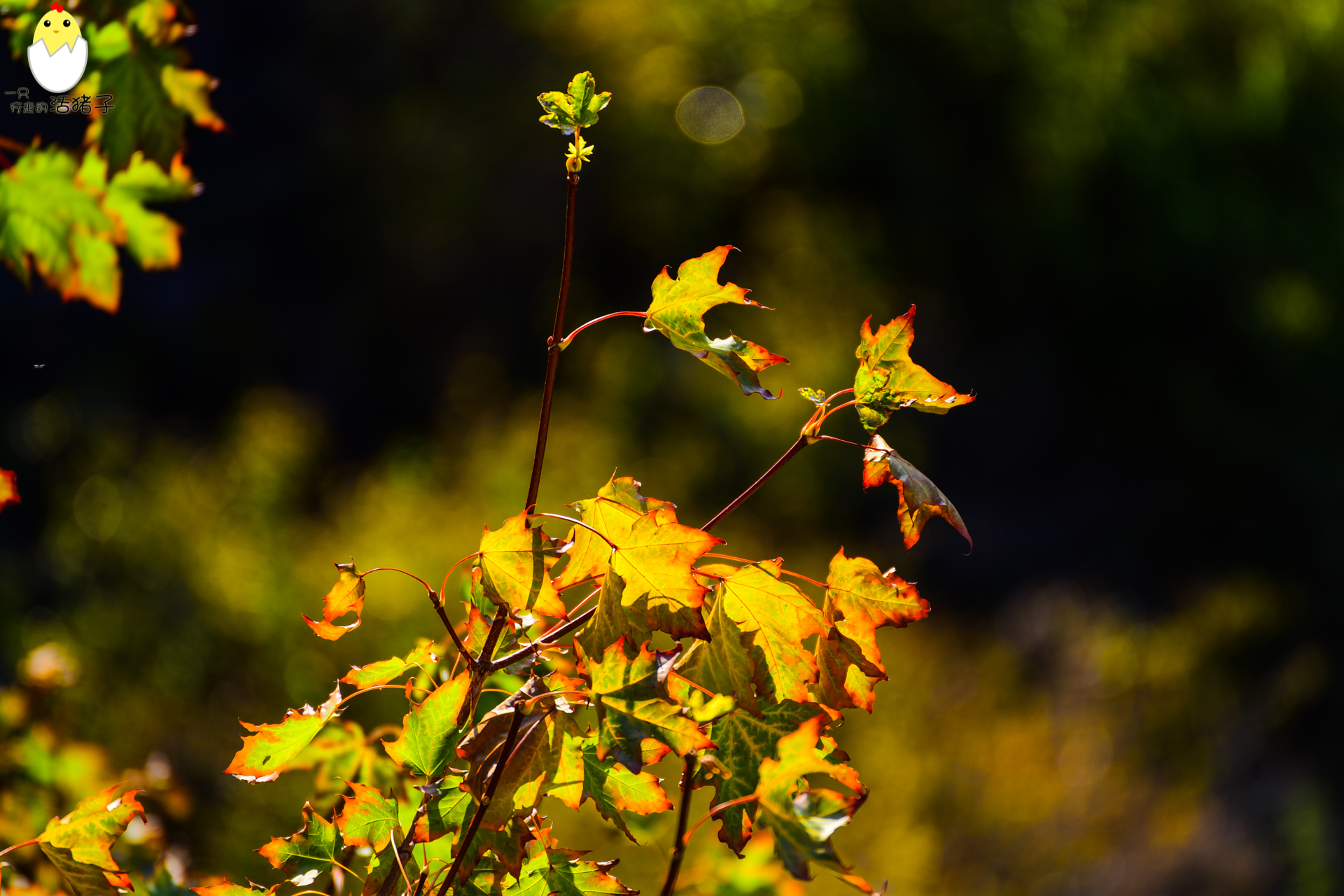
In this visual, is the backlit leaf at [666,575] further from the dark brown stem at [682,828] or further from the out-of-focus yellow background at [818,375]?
the out-of-focus yellow background at [818,375]

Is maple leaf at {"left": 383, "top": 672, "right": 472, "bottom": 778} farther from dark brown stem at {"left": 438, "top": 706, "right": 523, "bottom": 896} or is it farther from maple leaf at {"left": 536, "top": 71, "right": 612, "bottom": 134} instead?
maple leaf at {"left": 536, "top": 71, "right": 612, "bottom": 134}

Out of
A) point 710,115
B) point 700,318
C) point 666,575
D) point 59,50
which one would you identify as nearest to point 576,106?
point 700,318

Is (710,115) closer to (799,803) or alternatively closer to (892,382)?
(892,382)

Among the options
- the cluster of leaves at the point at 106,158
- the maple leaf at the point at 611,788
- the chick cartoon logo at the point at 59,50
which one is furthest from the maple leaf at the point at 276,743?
the chick cartoon logo at the point at 59,50

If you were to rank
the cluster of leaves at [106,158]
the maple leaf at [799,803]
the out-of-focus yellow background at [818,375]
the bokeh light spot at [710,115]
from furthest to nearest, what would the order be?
the bokeh light spot at [710,115] → the out-of-focus yellow background at [818,375] → the cluster of leaves at [106,158] → the maple leaf at [799,803]

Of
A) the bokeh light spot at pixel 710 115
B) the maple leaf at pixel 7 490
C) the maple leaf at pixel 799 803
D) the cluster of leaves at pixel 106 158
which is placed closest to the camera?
the maple leaf at pixel 799 803

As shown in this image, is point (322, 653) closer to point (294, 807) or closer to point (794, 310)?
point (294, 807)
